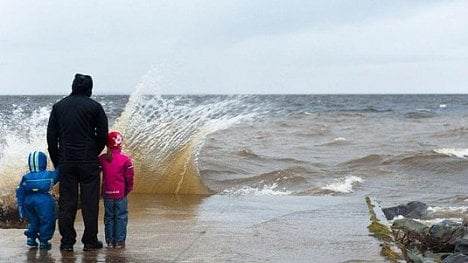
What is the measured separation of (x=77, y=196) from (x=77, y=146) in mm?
543

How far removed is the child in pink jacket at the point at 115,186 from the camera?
6926 mm

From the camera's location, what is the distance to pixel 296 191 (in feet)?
50.8

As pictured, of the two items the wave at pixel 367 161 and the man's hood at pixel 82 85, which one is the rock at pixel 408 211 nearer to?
the man's hood at pixel 82 85

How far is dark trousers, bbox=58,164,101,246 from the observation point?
6.71 meters

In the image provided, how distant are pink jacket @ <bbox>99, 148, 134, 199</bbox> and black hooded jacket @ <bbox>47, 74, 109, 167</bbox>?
7.7 inches

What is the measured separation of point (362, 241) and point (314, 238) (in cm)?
55

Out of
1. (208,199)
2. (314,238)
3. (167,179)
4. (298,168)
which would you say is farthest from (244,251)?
(298,168)

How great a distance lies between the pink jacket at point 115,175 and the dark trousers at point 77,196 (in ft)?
0.42

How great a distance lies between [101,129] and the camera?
22.0ft

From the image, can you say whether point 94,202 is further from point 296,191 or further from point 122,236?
point 296,191

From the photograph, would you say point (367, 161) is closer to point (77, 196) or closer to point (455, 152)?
point (455, 152)

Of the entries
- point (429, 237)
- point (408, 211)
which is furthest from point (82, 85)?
point (408, 211)

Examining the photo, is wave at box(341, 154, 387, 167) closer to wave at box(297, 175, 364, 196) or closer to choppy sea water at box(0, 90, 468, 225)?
choppy sea water at box(0, 90, 468, 225)

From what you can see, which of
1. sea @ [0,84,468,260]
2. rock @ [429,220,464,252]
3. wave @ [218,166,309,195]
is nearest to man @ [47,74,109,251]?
sea @ [0,84,468,260]
